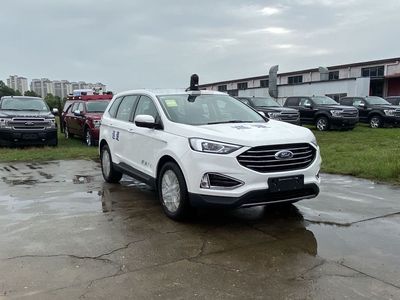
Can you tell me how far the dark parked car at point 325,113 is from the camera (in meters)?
19.8

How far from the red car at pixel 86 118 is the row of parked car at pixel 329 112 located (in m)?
6.01

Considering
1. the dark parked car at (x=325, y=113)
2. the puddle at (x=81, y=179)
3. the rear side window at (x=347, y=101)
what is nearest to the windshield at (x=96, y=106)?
the puddle at (x=81, y=179)

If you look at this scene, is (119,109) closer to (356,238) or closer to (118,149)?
(118,149)

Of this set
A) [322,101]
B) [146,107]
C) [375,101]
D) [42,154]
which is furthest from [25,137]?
[375,101]

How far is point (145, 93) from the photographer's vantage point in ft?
22.8

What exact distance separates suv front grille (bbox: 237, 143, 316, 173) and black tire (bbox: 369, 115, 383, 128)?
17.6 metres

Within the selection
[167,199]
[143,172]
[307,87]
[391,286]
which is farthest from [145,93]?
[307,87]

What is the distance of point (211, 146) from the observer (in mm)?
5176

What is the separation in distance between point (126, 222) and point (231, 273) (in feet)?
6.89

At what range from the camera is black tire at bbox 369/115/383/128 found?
21434mm

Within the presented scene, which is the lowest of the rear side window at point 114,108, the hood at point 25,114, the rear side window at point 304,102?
the hood at point 25,114

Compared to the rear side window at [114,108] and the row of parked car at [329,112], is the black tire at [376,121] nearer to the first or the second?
the row of parked car at [329,112]

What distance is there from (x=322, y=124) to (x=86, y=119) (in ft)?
35.3

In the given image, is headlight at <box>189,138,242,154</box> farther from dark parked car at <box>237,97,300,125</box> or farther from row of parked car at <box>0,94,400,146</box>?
dark parked car at <box>237,97,300,125</box>
